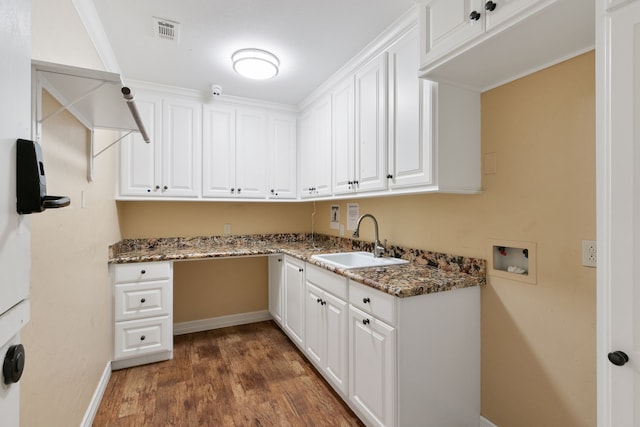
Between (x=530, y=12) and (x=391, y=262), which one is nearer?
(x=530, y=12)

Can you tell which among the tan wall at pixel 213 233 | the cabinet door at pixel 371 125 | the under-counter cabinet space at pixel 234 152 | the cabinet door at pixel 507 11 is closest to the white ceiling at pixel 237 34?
the cabinet door at pixel 371 125

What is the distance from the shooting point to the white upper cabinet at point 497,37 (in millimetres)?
1085

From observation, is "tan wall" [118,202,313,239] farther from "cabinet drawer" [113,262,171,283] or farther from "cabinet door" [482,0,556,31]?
"cabinet door" [482,0,556,31]

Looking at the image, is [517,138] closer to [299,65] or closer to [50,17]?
[299,65]

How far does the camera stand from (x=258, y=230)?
140 inches

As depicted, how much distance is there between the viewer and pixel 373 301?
1646 millimetres

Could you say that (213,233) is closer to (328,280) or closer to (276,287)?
(276,287)

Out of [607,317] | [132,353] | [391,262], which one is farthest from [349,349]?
[132,353]

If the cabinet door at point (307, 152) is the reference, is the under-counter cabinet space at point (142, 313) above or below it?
below

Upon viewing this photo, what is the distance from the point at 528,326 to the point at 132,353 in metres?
2.75

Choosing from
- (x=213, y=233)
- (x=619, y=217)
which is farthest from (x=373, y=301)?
(x=213, y=233)

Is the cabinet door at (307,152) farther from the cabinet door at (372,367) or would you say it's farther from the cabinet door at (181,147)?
the cabinet door at (372,367)

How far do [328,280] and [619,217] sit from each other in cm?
155

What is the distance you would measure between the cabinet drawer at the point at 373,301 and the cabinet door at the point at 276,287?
136cm
